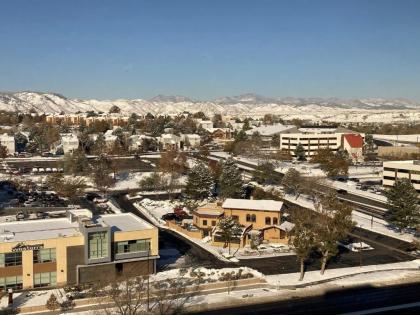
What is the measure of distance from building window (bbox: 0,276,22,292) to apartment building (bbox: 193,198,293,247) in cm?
1056

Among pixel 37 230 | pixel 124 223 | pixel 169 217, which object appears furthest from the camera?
pixel 169 217

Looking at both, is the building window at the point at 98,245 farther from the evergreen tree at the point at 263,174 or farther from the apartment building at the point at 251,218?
the evergreen tree at the point at 263,174

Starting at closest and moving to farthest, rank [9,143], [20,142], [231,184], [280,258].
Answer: [280,258] → [231,184] → [9,143] → [20,142]

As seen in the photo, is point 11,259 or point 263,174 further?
point 263,174

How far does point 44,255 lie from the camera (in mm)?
18766

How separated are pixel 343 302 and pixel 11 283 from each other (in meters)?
12.6

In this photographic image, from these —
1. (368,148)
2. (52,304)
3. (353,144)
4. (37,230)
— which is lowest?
(52,304)

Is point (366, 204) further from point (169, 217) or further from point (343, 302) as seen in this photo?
point (343, 302)

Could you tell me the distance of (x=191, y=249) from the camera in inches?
960

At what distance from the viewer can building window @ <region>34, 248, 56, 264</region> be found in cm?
1867

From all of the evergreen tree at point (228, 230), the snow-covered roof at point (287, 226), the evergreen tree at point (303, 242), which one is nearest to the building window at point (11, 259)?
the evergreen tree at point (228, 230)

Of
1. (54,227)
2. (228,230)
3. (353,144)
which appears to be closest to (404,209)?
(228,230)

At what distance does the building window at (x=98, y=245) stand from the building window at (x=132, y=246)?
56 cm

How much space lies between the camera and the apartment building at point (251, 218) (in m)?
26.3
